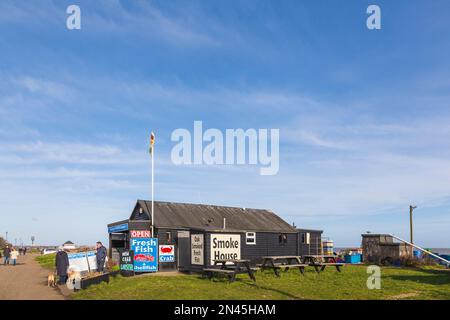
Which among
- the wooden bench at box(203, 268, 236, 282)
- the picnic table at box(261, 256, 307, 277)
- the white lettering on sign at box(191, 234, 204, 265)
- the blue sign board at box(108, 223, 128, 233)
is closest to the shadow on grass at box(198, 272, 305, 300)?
the wooden bench at box(203, 268, 236, 282)

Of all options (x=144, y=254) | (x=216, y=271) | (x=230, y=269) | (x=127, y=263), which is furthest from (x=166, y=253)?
(x=216, y=271)

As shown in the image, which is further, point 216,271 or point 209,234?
point 209,234

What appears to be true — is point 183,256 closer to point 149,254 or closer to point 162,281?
point 149,254

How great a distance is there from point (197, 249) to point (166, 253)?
11.0 feet

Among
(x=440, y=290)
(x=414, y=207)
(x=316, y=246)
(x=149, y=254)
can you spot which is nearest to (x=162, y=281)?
(x=149, y=254)

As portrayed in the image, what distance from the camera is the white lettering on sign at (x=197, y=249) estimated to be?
896 inches

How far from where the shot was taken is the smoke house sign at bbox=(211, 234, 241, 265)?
22.8m

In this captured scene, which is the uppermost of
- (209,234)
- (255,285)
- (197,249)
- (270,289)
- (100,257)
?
(209,234)

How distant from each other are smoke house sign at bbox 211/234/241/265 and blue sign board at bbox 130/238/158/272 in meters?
3.04

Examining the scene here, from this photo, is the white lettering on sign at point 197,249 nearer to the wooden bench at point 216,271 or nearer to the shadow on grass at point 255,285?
the wooden bench at point 216,271

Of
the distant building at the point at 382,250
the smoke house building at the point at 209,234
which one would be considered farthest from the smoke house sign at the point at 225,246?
the distant building at the point at 382,250

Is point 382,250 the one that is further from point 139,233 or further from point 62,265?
point 62,265

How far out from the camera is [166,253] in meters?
25.8
